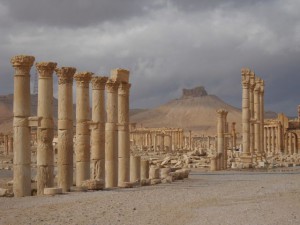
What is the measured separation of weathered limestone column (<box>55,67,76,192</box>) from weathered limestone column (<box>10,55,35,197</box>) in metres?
1.79

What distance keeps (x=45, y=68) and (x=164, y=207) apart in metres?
8.04

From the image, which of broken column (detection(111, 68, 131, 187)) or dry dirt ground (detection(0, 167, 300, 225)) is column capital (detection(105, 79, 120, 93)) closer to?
broken column (detection(111, 68, 131, 187))

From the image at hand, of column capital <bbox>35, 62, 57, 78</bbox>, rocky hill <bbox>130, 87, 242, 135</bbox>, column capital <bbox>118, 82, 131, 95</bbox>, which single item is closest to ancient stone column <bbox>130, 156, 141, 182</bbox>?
column capital <bbox>118, 82, 131, 95</bbox>

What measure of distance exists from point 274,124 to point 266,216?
51075 millimetres

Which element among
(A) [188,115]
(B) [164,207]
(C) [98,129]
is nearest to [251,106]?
(C) [98,129]

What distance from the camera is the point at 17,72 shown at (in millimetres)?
20406

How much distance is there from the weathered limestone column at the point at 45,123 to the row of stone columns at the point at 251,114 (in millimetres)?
21763

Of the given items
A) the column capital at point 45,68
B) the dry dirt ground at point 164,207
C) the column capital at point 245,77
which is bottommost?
the dry dirt ground at point 164,207

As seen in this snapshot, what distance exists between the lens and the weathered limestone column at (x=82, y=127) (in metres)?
23.2

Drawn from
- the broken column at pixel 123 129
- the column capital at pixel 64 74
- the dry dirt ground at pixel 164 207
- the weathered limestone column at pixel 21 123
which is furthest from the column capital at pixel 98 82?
the dry dirt ground at pixel 164 207

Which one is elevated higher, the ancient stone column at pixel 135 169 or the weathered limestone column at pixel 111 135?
the weathered limestone column at pixel 111 135

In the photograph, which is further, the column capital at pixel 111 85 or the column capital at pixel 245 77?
the column capital at pixel 245 77

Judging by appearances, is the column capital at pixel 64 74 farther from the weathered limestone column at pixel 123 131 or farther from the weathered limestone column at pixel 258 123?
the weathered limestone column at pixel 258 123

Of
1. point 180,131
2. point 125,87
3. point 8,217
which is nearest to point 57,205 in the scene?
point 8,217
